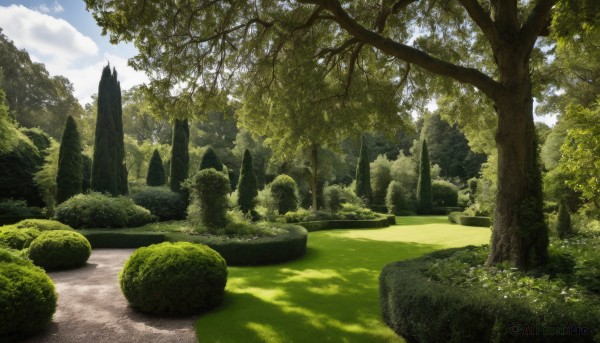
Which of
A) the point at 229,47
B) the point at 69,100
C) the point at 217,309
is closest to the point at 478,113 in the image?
the point at 229,47

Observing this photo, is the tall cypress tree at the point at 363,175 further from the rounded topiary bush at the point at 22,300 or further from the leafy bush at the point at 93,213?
the rounded topiary bush at the point at 22,300

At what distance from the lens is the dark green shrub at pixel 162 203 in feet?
62.0

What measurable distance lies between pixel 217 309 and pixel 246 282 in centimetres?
190

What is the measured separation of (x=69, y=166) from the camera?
18.3 m

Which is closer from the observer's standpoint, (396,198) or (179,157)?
(179,157)

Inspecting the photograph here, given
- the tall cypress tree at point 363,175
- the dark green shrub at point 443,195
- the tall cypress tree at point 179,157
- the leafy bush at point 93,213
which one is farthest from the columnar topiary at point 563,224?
the dark green shrub at point 443,195

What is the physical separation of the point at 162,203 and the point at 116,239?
18.2ft

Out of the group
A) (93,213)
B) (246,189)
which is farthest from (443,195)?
(93,213)

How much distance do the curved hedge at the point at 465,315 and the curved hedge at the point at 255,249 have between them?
18.1 feet

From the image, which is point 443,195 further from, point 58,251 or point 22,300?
point 22,300

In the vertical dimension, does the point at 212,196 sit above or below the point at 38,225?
above

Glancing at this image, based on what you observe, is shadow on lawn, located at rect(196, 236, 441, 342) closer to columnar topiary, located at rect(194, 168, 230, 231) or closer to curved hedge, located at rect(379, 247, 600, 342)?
curved hedge, located at rect(379, 247, 600, 342)

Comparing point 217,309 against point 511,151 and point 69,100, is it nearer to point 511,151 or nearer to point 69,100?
point 511,151

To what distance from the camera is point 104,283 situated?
809 cm
